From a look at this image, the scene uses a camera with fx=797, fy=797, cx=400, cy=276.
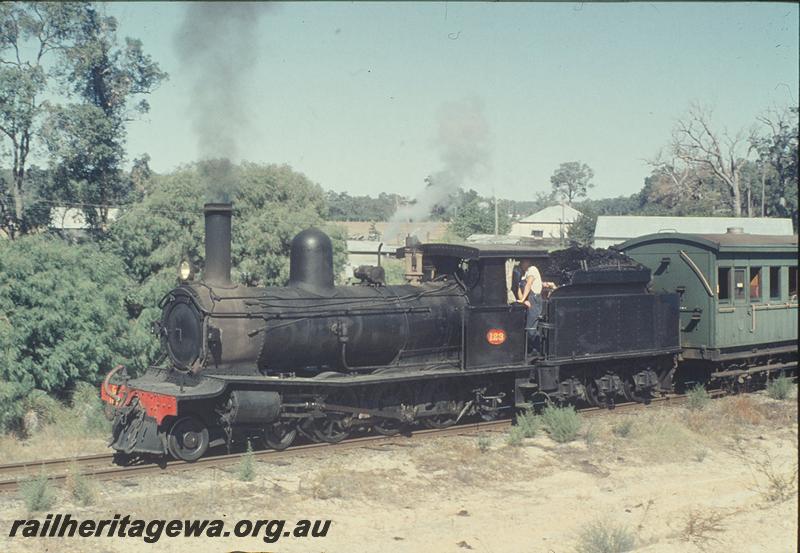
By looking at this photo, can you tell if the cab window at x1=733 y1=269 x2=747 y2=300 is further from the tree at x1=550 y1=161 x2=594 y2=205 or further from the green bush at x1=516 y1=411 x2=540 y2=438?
the tree at x1=550 y1=161 x2=594 y2=205

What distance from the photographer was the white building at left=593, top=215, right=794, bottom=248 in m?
44.2

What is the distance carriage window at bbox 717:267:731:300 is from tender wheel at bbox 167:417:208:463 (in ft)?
37.4

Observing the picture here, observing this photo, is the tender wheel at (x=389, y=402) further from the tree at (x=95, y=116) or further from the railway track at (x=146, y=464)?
the tree at (x=95, y=116)

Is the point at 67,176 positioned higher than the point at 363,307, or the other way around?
the point at 67,176

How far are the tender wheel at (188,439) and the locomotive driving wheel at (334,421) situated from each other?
179 cm

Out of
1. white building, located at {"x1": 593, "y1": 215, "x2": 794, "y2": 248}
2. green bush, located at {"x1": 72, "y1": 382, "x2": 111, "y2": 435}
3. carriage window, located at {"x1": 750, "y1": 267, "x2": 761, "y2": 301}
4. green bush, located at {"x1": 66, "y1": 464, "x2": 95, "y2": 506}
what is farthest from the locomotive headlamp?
white building, located at {"x1": 593, "y1": 215, "x2": 794, "y2": 248}

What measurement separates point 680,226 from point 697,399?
3257cm

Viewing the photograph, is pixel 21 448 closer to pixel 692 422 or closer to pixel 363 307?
pixel 363 307

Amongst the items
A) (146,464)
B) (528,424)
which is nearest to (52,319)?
(146,464)

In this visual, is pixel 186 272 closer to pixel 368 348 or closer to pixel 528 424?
pixel 368 348

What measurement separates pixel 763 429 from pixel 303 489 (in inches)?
374

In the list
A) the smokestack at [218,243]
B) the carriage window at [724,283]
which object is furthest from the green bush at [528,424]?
the carriage window at [724,283]

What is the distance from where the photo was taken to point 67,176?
26.5 metres

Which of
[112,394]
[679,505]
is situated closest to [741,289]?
[679,505]
